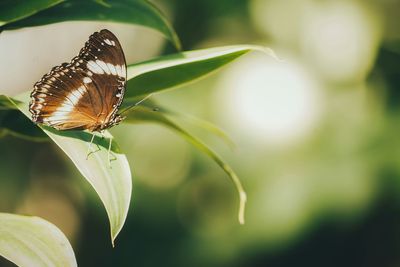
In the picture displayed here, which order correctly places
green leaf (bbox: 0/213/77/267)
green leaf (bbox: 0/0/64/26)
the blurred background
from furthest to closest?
1. the blurred background
2. green leaf (bbox: 0/0/64/26)
3. green leaf (bbox: 0/213/77/267)


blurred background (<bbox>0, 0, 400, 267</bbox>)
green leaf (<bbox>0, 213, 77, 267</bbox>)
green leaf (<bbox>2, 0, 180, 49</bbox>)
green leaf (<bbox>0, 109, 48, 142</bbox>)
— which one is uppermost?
green leaf (<bbox>2, 0, 180, 49</bbox>)

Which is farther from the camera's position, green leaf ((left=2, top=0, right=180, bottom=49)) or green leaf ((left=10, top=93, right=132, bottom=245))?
green leaf ((left=2, top=0, right=180, bottom=49))

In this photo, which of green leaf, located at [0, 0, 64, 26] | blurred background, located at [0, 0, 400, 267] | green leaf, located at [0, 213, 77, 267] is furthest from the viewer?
blurred background, located at [0, 0, 400, 267]

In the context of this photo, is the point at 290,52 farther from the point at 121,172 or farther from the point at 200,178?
the point at 121,172

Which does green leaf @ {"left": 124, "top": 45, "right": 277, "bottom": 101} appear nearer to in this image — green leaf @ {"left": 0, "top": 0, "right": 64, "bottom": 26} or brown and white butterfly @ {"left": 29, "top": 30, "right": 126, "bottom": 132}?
brown and white butterfly @ {"left": 29, "top": 30, "right": 126, "bottom": 132}

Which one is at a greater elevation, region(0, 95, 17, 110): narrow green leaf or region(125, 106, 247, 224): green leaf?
region(0, 95, 17, 110): narrow green leaf

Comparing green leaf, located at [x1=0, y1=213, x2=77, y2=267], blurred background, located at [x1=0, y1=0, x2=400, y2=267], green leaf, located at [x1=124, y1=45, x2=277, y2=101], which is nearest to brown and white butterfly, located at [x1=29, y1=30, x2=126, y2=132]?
green leaf, located at [x1=124, y1=45, x2=277, y2=101]

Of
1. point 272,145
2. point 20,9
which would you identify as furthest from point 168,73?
point 272,145

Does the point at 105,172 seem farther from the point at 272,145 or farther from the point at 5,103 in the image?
the point at 272,145
